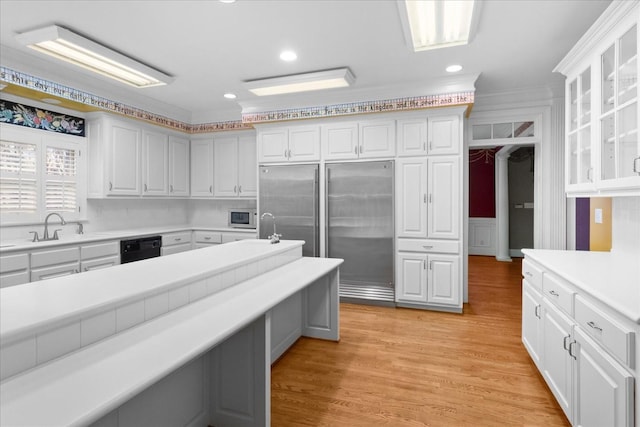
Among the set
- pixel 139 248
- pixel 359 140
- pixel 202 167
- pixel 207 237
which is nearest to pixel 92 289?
pixel 139 248

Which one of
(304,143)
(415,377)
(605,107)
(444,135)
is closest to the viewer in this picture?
(605,107)

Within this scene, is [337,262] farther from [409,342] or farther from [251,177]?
[251,177]

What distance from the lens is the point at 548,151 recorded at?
426 centimetres

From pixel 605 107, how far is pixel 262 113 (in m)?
3.67

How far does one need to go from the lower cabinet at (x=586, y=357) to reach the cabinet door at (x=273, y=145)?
10.5ft

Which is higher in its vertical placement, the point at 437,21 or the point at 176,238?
the point at 437,21

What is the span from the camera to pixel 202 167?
18.5ft

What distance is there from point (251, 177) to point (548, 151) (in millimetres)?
3870

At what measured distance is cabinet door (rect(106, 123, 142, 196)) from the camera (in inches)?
174

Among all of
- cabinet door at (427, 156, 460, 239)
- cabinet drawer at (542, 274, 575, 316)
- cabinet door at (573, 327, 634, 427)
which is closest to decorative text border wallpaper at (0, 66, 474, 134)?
cabinet door at (427, 156, 460, 239)

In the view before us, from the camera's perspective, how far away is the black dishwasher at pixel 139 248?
4.22m

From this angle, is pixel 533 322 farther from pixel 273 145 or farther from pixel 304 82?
pixel 273 145

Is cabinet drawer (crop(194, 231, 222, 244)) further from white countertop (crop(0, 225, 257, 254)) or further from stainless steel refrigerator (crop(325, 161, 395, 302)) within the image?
stainless steel refrigerator (crop(325, 161, 395, 302))

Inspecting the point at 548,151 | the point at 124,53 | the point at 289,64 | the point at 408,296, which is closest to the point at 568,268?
the point at 408,296
